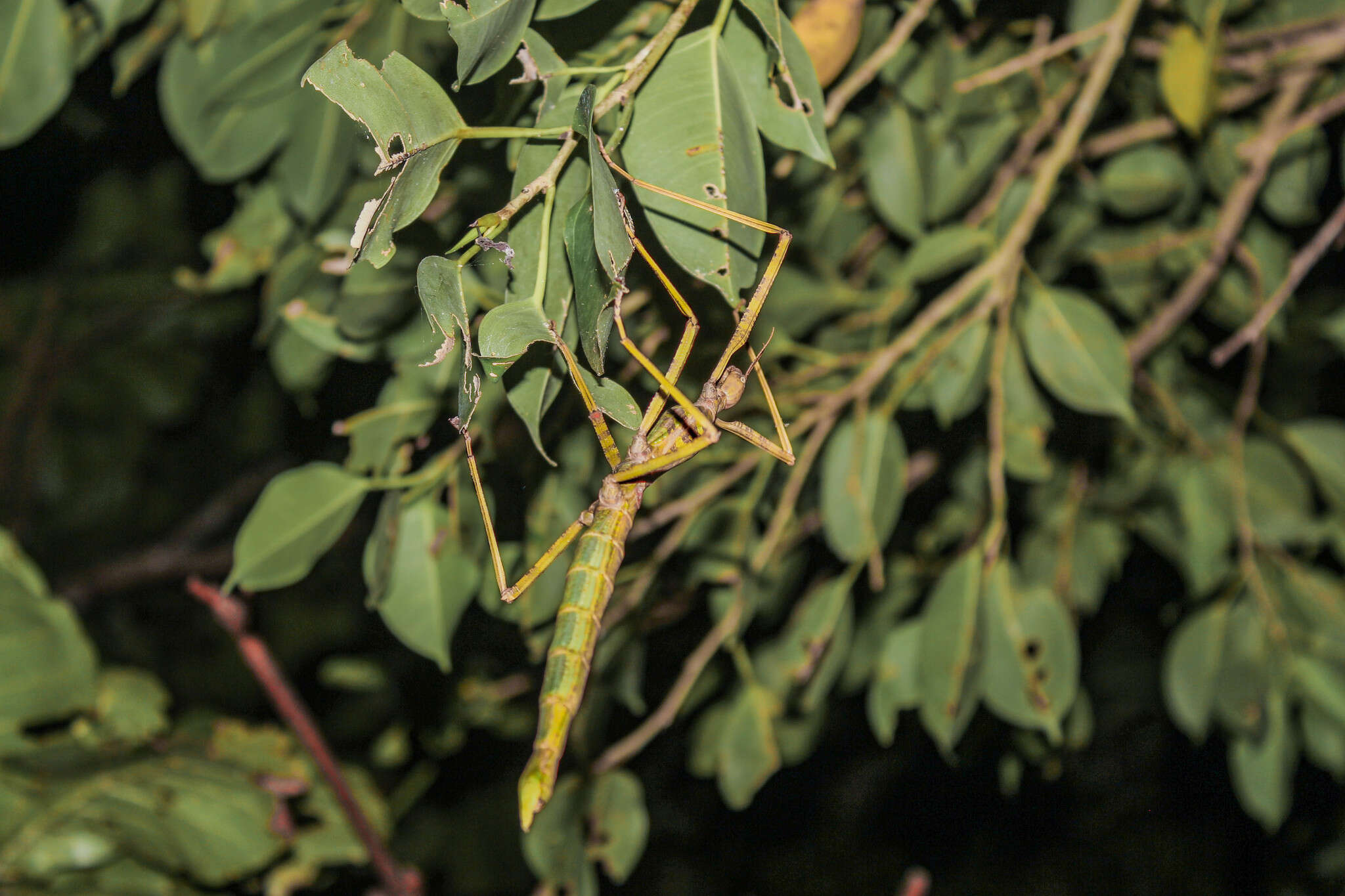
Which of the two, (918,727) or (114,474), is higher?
(114,474)

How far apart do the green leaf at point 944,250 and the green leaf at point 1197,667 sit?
33.0 inches

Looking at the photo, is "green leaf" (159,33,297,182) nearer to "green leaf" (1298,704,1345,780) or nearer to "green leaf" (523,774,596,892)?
"green leaf" (523,774,596,892)

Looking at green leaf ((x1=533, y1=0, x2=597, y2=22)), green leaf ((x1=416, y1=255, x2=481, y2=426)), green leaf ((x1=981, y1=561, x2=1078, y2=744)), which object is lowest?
green leaf ((x1=981, y1=561, x2=1078, y2=744))

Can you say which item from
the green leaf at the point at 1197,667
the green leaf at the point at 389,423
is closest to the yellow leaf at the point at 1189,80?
the green leaf at the point at 1197,667

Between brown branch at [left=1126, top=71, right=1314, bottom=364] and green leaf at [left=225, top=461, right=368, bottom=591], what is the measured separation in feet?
4.19

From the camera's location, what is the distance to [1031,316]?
5.10 feet

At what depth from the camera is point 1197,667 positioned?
1.78m

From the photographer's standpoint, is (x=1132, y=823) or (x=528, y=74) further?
(x=1132, y=823)

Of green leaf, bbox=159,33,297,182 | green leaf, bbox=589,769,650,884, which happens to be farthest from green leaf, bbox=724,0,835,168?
green leaf, bbox=589,769,650,884

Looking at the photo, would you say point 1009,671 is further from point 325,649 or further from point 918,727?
point 325,649

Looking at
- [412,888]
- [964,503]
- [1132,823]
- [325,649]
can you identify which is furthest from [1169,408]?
[325,649]

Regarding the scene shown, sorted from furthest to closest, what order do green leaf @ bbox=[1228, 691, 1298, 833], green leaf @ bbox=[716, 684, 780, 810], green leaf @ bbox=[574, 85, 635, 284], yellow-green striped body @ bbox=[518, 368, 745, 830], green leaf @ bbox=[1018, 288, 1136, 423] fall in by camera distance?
1. green leaf @ bbox=[1228, 691, 1298, 833]
2. green leaf @ bbox=[716, 684, 780, 810]
3. green leaf @ bbox=[1018, 288, 1136, 423]
4. yellow-green striped body @ bbox=[518, 368, 745, 830]
5. green leaf @ bbox=[574, 85, 635, 284]

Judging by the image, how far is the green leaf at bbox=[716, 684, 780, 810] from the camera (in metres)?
1.68

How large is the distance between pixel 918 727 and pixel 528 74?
1846 mm
